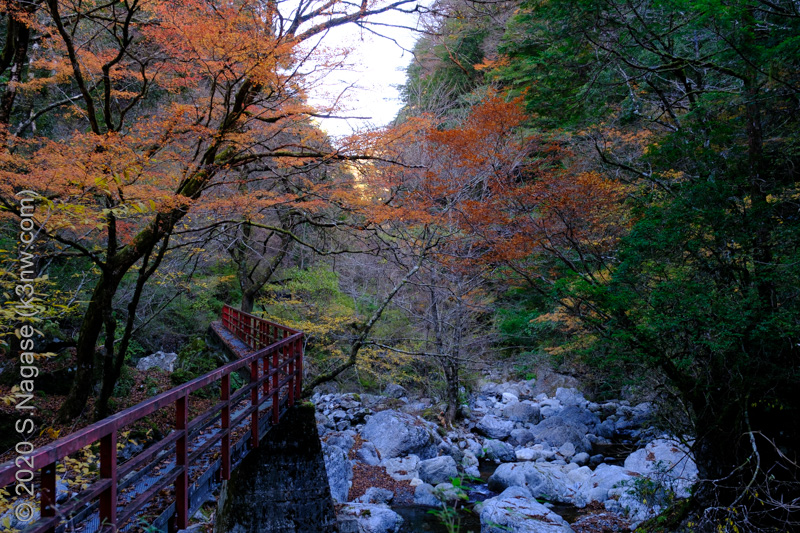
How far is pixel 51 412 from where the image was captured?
9.77 m

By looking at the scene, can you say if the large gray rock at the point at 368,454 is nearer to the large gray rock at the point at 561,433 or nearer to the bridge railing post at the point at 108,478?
the large gray rock at the point at 561,433

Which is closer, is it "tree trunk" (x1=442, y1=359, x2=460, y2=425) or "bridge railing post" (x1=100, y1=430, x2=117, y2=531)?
"bridge railing post" (x1=100, y1=430, x2=117, y2=531)

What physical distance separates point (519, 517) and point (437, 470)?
11.5ft

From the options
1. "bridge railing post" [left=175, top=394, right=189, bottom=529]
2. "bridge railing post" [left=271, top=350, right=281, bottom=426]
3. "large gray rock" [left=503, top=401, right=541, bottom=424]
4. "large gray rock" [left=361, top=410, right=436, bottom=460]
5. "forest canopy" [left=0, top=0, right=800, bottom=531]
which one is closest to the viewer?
"bridge railing post" [left=175, top=394, right=189, bottom=529]

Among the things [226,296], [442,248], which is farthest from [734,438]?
[226,296]

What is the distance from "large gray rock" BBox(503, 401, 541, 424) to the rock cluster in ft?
0.12

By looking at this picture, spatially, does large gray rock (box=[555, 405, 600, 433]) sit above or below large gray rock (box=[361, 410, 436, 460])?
below

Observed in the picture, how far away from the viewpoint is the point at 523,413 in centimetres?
1669

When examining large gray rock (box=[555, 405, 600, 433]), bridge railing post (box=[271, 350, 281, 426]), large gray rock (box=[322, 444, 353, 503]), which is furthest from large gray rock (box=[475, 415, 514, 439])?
bridge railing post (box=[271, 350, 281, 426])

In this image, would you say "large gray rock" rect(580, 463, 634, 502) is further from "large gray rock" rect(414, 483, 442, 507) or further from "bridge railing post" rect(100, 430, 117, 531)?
"bridge railing post" rect(100, 430, 117, 531)

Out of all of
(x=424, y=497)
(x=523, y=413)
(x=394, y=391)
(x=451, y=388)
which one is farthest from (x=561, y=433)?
(x=394, y=391)

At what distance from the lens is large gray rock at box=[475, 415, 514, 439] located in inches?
582

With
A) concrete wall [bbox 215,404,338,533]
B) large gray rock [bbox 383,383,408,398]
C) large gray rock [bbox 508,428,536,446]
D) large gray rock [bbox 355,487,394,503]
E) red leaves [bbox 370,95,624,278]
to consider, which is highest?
red leaves [bbox 370,95,624,278]

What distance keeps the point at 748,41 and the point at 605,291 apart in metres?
3.68
